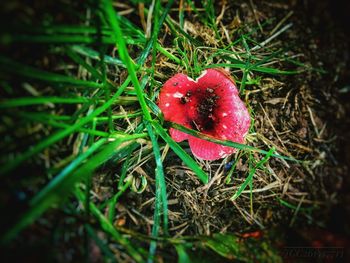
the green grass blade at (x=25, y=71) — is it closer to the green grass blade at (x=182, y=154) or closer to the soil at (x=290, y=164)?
the green grass blade at (x=182, y=154)

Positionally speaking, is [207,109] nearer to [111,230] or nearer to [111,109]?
[111,109]

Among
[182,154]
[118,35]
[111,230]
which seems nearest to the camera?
[118,35]

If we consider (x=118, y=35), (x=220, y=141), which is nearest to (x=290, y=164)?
(x=220, y=141)

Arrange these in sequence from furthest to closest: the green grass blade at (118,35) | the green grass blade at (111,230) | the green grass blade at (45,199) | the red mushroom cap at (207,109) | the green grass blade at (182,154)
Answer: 1. the red mushroom cap at (207,109)
2. the green grass blade at (182,154)
3. the green grass blade at (111,230)
4. the green grass blade at (118,35)
5. the green grass blade at (45,199)

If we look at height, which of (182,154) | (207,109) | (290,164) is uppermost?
(207,109)

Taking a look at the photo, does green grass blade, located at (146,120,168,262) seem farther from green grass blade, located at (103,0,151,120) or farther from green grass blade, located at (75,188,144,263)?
green grass blade, located at (103,0,151,120)

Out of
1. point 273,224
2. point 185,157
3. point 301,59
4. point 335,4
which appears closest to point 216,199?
point 273,224

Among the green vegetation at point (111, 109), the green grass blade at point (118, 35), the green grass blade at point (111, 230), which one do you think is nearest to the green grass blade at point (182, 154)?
the green vegetation at point (111, 109)

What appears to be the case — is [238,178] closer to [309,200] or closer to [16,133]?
[309,200]
